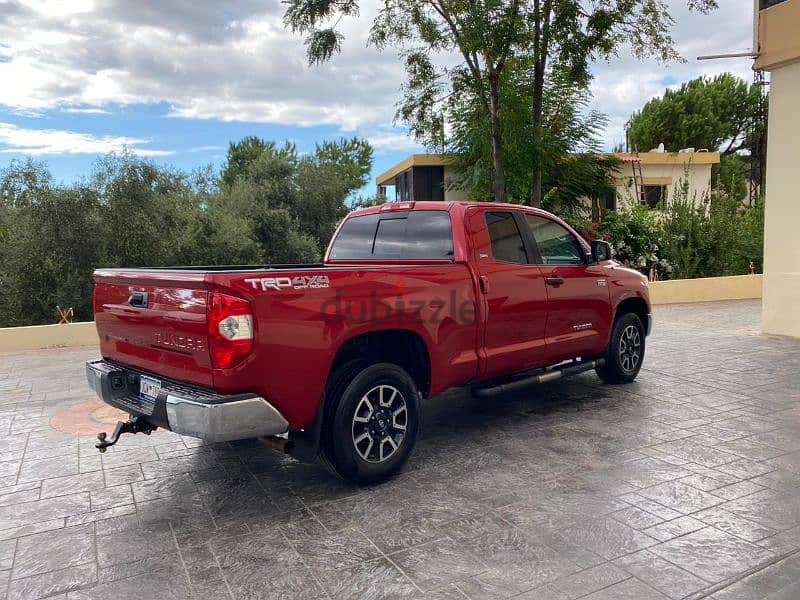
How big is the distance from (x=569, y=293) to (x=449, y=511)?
2.80 m

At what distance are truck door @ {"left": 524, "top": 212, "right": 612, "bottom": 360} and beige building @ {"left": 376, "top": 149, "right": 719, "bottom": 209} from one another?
16128mm

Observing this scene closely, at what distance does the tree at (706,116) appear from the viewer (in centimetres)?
3759

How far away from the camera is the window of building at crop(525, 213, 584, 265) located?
589cm

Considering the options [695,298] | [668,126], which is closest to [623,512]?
[695,298]

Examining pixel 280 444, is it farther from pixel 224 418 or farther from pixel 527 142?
pixel 527 142

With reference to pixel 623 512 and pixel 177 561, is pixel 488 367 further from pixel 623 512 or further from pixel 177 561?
pixel 177 561

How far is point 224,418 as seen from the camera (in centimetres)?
347

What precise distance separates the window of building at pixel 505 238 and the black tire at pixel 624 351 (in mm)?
1885

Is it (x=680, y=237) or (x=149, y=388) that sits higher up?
(x=680, y=237)

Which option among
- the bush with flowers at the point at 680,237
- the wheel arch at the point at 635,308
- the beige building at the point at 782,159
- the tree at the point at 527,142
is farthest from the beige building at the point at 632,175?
the wheel arch at the point at 635,308

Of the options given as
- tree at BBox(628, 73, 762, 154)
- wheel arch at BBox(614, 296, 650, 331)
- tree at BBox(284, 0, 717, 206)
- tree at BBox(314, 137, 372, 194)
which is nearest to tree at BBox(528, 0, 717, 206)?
tree at BBox(284, 0, 717, 206)

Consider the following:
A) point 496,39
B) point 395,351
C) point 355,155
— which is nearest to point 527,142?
point 496,39

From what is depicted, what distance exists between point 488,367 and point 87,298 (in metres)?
10.8

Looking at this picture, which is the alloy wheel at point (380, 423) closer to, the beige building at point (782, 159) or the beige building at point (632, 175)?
the beige building at point (782, 159)
